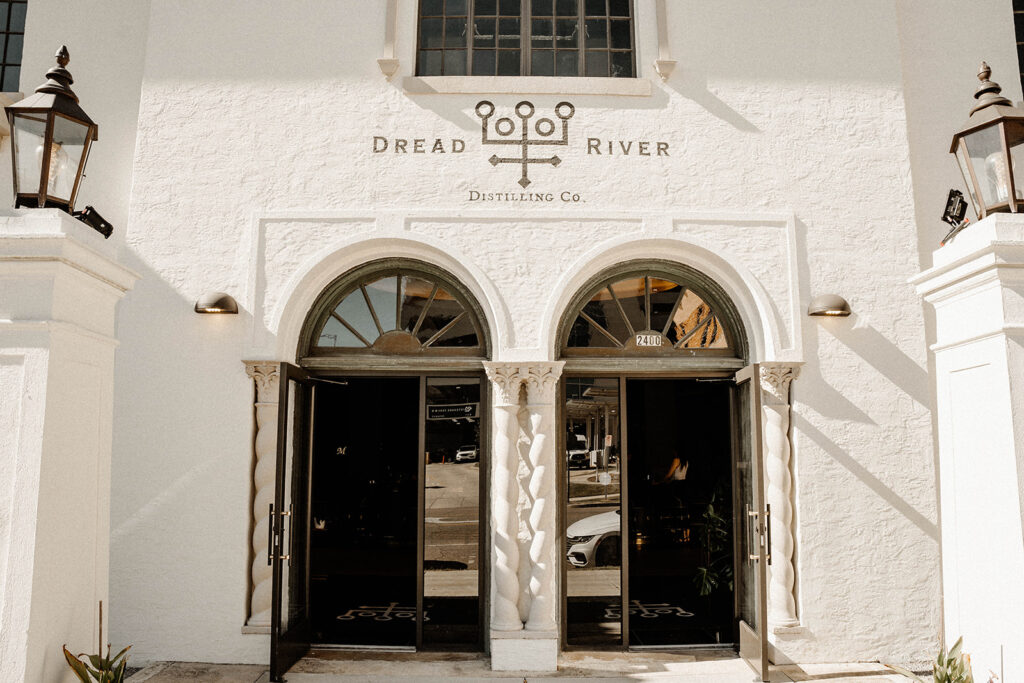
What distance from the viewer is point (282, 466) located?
5691 mm

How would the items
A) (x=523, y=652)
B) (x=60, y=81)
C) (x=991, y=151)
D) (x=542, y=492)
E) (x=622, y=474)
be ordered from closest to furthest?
(x=991, y=151) < (x=60, y=81) < (x=523, y=652) < (x=542, y=492) < (x=622, y=474)

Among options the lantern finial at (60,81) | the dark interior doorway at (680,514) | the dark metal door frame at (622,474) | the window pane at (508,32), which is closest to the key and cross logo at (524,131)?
the window pane at (508,32)

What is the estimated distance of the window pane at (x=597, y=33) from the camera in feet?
23.0

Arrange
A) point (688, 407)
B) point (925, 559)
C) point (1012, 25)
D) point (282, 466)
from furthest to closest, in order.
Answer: point (688, 407), point (1012, 25), point (925, 559), point (282, 466)

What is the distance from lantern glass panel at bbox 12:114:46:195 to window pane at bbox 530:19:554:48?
439cm

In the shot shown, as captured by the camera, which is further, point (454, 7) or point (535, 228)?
point (454, 7)

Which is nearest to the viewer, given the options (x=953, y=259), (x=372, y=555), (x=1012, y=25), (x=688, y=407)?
(x=953, y=259)

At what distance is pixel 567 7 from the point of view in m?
7.07

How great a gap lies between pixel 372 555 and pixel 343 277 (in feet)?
16.1

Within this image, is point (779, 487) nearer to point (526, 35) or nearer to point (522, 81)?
point (522, 81)

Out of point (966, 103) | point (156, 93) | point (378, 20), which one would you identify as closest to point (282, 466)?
point (156, 93)

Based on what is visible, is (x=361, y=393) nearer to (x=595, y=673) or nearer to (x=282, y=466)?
(x=282, y=466)

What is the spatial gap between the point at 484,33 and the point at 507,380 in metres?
3.29

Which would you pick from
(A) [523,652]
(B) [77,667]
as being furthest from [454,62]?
(B) [77,667]
